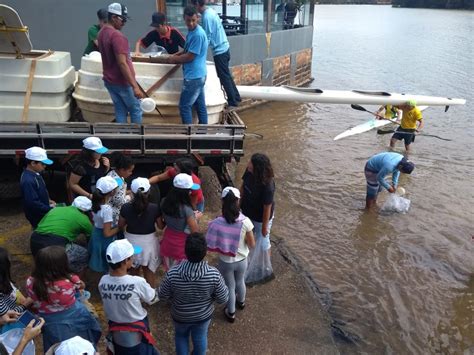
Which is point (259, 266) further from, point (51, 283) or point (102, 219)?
point (51, 283)

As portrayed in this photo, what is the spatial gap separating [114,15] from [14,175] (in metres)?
2.61

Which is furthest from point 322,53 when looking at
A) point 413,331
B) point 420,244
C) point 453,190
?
point 413,331

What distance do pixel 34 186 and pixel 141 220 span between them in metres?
1.32

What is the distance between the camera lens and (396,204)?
727 cm

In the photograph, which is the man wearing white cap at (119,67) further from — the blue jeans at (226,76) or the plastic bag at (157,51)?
the blue jeans at (226,76)

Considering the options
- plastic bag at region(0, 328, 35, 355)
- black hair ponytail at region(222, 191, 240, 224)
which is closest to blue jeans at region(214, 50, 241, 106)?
black hair ponytail at region(222, 191, 240, 224)

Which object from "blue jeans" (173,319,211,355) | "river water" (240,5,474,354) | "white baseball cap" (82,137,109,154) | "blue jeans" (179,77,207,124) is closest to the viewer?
"blue jeans" (173,319,211,355)

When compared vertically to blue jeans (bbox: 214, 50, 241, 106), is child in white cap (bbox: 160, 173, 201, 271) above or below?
below

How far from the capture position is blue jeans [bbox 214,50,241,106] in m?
6.71

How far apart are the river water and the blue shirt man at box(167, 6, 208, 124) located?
217 cm

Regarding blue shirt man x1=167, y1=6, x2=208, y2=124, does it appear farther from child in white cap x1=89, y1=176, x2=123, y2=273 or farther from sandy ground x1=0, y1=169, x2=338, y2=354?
child in white cap x1=89, y1=176, x2=123, y2=273

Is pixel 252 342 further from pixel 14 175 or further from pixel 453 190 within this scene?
pixel 453 190

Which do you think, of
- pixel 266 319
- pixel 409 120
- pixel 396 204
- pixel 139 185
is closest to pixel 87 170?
pixel 139 185

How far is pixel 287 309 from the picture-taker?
4.60 m
